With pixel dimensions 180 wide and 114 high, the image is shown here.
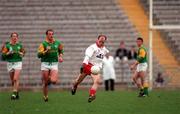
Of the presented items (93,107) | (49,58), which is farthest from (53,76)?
(93,107)

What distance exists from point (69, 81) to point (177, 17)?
23.8 feet

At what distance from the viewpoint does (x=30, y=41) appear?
132ft

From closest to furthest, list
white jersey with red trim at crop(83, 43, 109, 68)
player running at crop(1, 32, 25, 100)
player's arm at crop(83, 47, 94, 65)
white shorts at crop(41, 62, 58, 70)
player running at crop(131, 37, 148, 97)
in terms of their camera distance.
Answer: player's arm at crop(83, 47, 94, 65) < white jersey with red trim at crop(83, 43, 109, 68) < white shorts at crop(41, 62, 58, 70) < player running at crop(1, 32, 25, 100) < player running at crop(131, 37, 148, 97)

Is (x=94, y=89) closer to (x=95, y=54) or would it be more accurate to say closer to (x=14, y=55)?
(x=95, y=54)

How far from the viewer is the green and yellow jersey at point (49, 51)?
81.1ft

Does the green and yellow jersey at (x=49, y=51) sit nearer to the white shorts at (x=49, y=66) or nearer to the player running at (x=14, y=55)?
the white shorts at (x=49, y=66)

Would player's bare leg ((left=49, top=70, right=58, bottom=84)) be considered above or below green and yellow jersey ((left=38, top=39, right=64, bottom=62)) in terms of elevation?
below

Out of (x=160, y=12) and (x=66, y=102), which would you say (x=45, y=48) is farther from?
(x=160, y=12)

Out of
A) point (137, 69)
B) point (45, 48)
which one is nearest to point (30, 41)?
point (137, 69)

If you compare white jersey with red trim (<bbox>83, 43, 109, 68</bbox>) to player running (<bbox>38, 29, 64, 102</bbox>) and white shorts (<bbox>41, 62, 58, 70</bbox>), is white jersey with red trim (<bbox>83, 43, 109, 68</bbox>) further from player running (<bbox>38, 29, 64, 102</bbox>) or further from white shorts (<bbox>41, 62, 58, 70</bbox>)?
white shorts (<bbox>41, 62, 58, 70</bbox>)

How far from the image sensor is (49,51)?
24.8 meters

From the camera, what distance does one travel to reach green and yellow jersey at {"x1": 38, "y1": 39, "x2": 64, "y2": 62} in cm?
2473

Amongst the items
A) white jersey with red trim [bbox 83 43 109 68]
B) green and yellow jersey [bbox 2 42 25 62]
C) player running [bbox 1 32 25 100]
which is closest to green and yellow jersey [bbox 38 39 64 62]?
white jersey with red trim [bbox 83 43 109 68]

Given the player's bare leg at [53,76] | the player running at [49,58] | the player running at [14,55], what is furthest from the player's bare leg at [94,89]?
the player running at [14,55]
